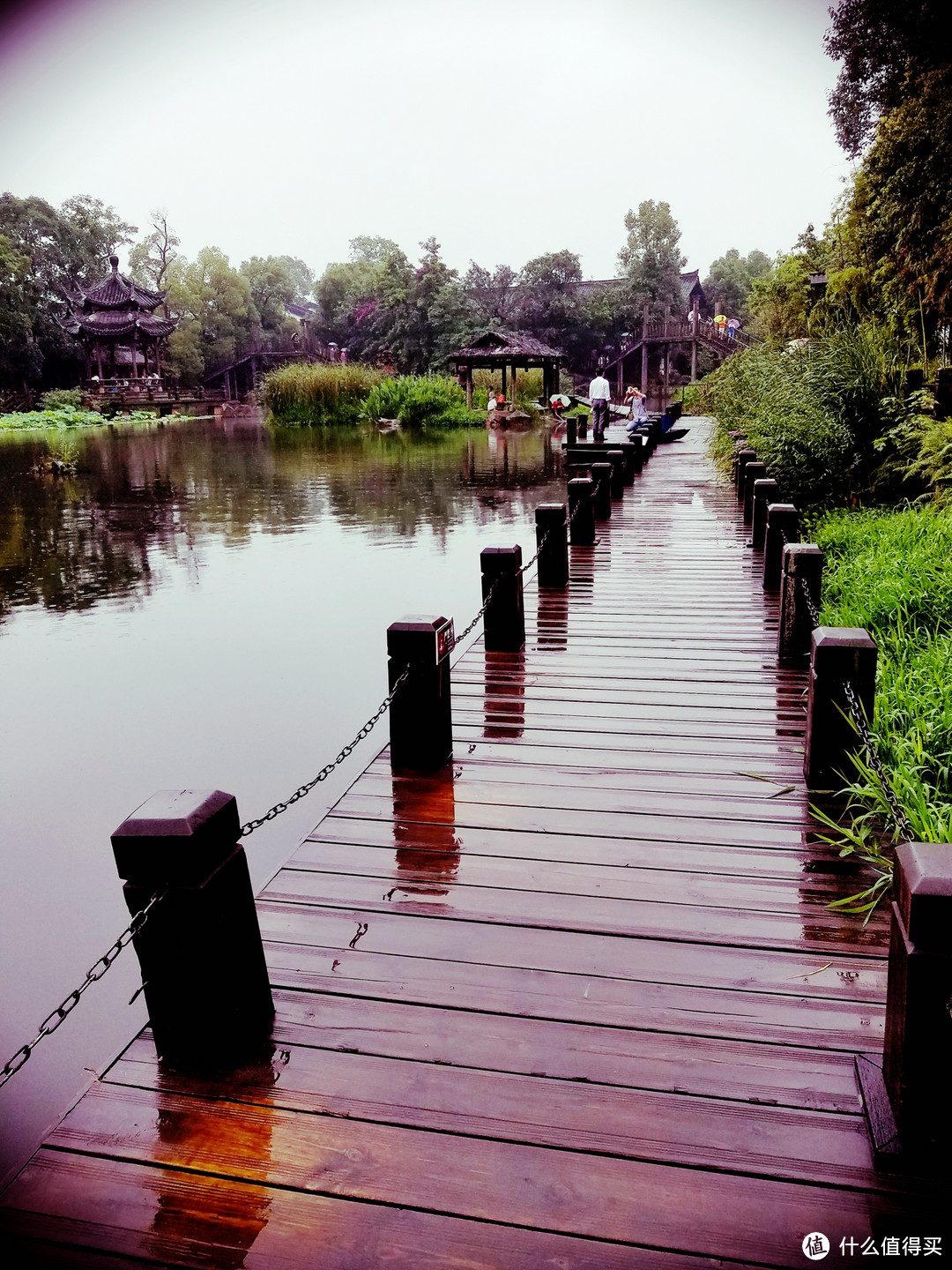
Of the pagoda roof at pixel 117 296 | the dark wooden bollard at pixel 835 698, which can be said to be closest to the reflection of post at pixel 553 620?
the dark wooden bollard at pixel 835 698

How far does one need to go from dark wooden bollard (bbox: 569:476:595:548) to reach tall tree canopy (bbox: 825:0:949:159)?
406 inches

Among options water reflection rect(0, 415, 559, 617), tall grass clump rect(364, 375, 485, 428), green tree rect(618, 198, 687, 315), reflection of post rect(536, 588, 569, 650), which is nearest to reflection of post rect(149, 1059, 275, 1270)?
reflection of post rect(536, 588, 569, 650)

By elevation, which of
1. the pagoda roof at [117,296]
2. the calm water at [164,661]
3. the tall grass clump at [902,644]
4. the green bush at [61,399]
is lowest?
the calm water at [164,661]

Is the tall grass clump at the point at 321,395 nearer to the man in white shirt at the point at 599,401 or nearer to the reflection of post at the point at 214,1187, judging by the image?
the man in white shirt at the point at 599,401

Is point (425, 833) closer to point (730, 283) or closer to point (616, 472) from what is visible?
point (616, 472)

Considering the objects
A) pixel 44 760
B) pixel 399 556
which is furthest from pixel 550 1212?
pixel 399 556

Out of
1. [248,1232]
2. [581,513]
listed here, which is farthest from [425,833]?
[581,513]

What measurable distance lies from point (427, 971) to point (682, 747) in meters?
1.69

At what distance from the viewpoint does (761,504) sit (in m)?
7.29

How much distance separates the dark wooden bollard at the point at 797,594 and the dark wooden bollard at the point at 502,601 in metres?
1.32

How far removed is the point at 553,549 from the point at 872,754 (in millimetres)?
3988

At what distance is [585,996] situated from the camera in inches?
84.9

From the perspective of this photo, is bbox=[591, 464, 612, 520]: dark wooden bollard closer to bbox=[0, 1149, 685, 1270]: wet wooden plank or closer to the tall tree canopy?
bbox=[0, 1149, 685, 1270]: wet wooden plank

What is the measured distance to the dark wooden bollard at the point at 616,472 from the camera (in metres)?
10.9
